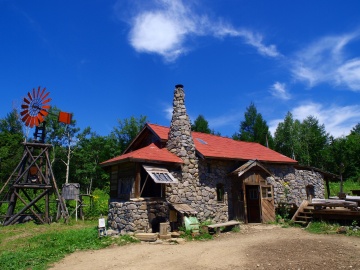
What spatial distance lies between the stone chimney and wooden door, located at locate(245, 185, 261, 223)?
4.39 metres

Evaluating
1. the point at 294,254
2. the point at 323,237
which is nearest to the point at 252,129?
the point at 323,237

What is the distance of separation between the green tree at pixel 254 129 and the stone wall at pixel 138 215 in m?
30.2

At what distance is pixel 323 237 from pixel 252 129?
33.2 m

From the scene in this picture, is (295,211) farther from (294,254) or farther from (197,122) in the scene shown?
(197,122)

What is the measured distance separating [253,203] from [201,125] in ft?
82.5

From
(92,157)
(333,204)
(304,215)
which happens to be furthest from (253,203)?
(92,157)

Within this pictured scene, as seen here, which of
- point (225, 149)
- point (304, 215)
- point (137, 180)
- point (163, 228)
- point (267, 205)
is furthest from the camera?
point (225, 149)

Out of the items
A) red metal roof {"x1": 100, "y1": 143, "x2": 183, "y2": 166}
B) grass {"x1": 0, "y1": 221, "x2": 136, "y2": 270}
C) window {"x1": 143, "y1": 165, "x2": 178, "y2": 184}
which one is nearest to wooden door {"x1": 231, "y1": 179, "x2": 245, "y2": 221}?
red metal roof {"x1": 100, "y1": 143, "x2": 183, "y2": 166}

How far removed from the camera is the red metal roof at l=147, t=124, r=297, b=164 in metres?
17.0

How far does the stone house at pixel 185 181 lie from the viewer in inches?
528

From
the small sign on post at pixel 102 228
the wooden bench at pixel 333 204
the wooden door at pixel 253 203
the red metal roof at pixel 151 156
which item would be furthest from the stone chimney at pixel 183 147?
the wooden bench at pixel 333 204

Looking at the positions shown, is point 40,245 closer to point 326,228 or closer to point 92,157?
point 326,228

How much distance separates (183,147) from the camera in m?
15.4

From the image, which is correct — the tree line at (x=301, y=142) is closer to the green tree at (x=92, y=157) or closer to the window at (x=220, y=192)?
the green tree at (x=92, y=157)
